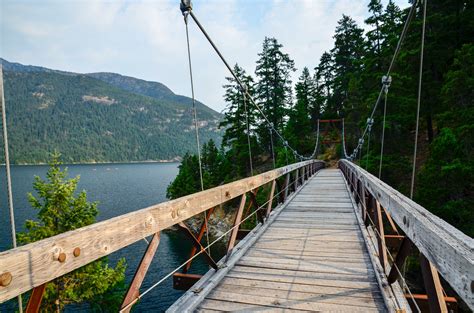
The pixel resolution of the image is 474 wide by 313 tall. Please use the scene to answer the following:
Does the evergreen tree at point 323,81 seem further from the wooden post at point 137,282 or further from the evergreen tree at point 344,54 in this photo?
the wooden post at point 137,282

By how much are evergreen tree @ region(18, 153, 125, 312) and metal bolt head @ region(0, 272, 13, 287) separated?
14.2 metres

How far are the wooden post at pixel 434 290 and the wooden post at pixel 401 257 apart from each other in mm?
468

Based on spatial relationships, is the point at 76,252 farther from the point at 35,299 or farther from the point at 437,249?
the point at 437,249

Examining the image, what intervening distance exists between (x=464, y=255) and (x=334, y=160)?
125ft

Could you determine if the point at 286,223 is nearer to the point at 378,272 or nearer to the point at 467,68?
the point at 378,272

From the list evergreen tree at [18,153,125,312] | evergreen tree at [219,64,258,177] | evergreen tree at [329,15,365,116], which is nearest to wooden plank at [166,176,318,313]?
evergreen tree at [18,153,125,312]

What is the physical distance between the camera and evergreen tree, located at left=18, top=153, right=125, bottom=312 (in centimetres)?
1306

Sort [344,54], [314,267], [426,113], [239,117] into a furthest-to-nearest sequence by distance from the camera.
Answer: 1. [344,54]
2. [239,117]
3. [426,113]
4. [314,267]

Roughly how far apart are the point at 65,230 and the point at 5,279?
1573cm

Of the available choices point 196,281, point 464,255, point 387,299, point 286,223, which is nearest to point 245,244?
point 196,281

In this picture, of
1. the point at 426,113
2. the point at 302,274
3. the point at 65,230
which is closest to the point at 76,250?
the point at 302,274

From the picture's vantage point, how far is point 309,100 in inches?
1959

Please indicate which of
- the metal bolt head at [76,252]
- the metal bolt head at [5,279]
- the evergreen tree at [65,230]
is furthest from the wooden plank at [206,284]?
the evergreen tree at [65,230]

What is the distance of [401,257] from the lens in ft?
8.29
